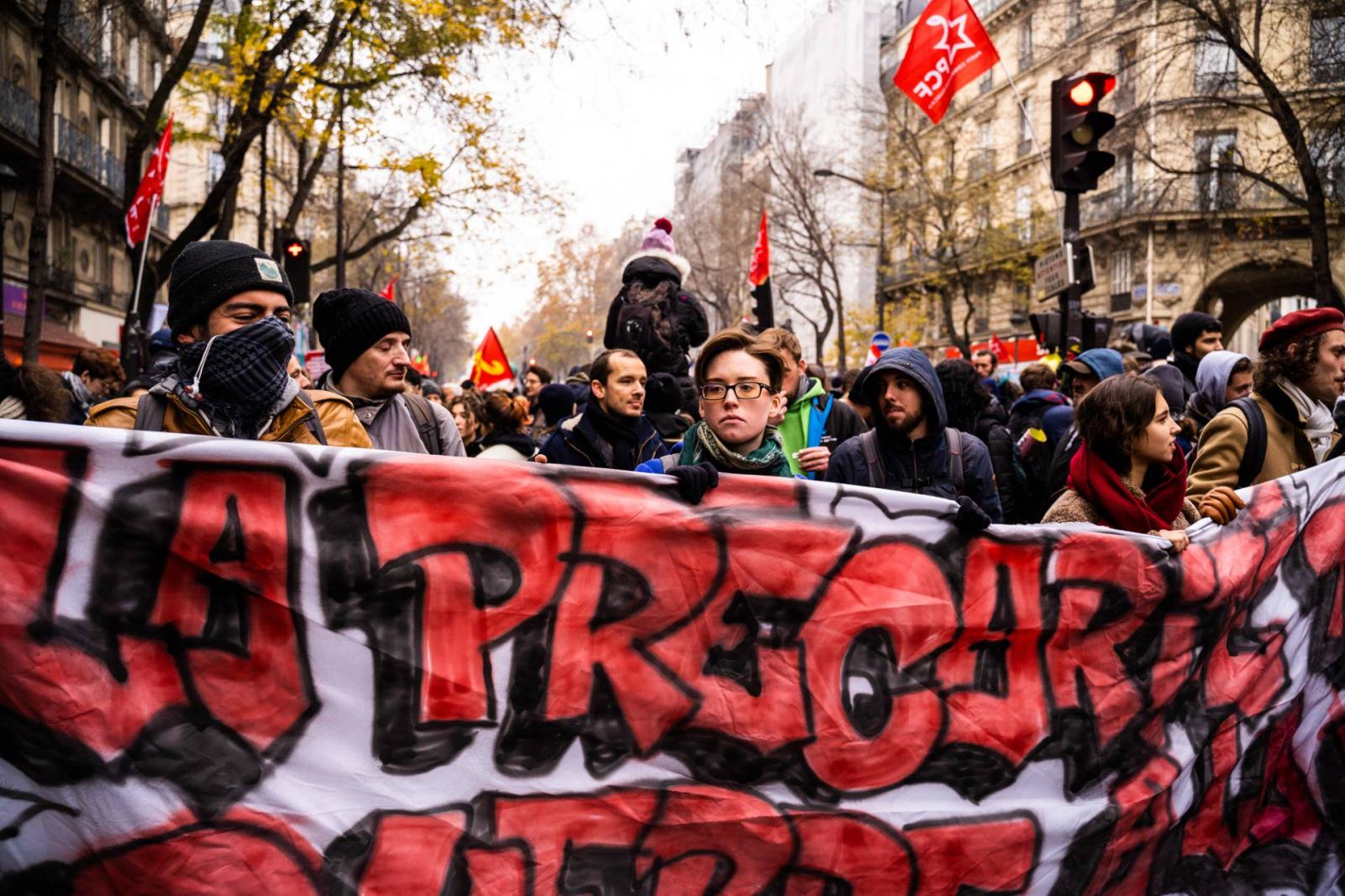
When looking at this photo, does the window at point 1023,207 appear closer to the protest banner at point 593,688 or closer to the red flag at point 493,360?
the red flag at point 493,360

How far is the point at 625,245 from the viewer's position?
61219 millimetres

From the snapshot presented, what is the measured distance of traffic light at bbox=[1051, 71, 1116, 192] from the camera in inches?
349

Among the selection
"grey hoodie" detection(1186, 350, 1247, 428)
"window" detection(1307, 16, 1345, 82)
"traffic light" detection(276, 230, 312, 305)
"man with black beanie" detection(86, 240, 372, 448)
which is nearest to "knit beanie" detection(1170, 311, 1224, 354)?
"grey hoodie" detection(1186, 350, 1247, 428)

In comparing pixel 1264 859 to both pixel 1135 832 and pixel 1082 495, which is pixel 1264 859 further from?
pixel 1082 495

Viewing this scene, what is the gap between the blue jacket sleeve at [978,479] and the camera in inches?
163

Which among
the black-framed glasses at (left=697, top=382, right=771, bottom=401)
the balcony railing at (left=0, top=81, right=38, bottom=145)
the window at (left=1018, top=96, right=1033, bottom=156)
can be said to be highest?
the window at (left=1018, top=96, right=1033, bottom=156)

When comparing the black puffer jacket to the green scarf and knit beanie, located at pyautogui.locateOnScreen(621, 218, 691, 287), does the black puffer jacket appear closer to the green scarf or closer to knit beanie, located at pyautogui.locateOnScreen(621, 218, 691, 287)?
knit beanie, located at pyautogui.locateOnScreen(621, 218, 691, 287)

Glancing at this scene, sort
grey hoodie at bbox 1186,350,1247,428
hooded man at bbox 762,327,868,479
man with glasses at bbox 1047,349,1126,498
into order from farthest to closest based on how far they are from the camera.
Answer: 1. man with glasses at bbox 1047,349,1126,498
2. grey hoodie at bbox 1186,350,1247,428
3. hooded man at bbox 762,327,868,479

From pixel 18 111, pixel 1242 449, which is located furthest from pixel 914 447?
pixel 18 111

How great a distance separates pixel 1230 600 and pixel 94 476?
298 cm

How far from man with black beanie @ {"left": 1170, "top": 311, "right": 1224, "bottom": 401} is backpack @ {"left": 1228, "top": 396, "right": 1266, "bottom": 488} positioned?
10.6 feet

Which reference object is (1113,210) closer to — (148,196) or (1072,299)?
(1072,299)

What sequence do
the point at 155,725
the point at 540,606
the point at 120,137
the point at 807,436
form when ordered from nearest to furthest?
1. the point at 155,725
2. the point at 540,606
3. the point at 807,436
4. the point at 120,137

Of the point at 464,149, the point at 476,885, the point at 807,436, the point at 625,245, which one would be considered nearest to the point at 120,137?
the point at 464,149
